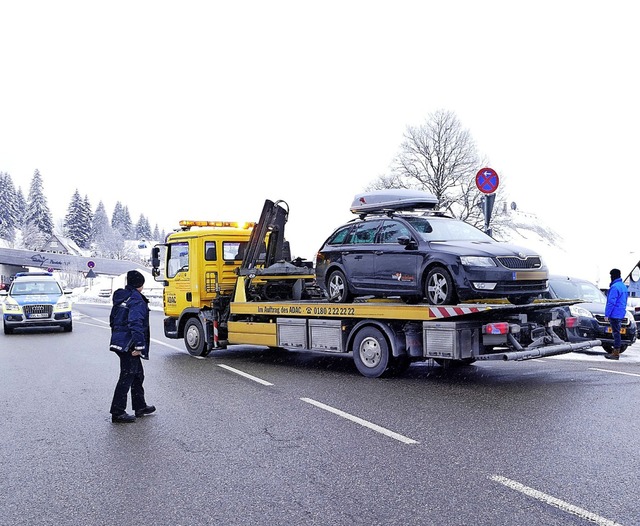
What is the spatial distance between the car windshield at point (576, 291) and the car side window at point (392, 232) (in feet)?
19.4

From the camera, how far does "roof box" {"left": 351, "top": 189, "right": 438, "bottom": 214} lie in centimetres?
1116

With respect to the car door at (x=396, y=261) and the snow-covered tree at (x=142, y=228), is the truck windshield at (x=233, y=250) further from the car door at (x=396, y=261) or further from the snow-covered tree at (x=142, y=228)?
the snow-covered tree at (x=142, y=228)

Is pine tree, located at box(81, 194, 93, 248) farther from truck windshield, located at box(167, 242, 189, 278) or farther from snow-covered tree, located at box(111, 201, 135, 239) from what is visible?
truck windshield, located at box(167, 242, 189, 278)

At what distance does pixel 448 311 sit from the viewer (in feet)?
30.2

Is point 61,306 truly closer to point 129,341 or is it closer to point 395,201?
point 395,201

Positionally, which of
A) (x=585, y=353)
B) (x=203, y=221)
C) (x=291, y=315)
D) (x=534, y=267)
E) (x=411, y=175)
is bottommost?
(x=585, y=353)

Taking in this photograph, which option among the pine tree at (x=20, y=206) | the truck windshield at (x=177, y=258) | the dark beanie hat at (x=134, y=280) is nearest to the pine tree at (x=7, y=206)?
the pine tree at (x=20, y=206)

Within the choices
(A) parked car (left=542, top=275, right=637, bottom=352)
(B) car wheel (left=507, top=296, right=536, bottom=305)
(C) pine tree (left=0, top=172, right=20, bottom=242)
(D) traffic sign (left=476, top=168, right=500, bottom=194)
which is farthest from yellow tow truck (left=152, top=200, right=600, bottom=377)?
(C) pine tree (left=0, top=172, right=20, bottom=242)

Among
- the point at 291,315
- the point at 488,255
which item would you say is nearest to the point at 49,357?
the point at 291,315

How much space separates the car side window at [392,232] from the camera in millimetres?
10570

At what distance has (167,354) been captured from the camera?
47.6 feet

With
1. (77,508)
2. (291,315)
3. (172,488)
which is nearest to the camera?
(77,508)

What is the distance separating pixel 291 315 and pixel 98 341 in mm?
7683

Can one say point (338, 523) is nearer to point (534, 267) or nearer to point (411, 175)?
point (534, 267)
